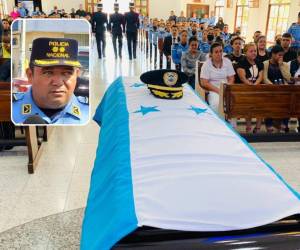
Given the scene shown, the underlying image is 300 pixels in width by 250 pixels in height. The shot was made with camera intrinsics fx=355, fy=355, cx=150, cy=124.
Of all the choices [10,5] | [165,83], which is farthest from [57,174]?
[10,5]

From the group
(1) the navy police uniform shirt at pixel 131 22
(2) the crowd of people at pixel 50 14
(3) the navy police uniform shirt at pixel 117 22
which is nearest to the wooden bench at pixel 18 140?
(2) the crowd of people at pixel 50 14

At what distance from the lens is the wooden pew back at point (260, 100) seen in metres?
3.30

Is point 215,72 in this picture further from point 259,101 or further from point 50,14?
point 50,14

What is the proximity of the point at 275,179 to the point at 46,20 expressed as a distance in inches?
40.6

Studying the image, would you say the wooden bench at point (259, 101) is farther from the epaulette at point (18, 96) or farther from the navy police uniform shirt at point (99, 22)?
the navy police uniform shirt at point (99, 22)

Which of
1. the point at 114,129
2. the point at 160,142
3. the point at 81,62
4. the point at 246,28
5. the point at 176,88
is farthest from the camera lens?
the point at 246,28

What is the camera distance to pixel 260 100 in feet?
10.9

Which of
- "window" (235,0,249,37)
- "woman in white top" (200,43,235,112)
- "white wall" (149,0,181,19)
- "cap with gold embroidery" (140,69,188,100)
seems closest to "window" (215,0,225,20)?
"white wall" (149,0,181,19)

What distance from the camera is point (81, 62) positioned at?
2.33 feet

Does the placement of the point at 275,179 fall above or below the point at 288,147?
above

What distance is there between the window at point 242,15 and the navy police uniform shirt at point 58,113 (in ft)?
48.1

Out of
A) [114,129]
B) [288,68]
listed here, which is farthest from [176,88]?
[288,68]

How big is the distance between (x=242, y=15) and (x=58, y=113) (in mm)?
15443

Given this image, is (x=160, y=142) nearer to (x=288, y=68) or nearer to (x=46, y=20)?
(x=46, y=20)
